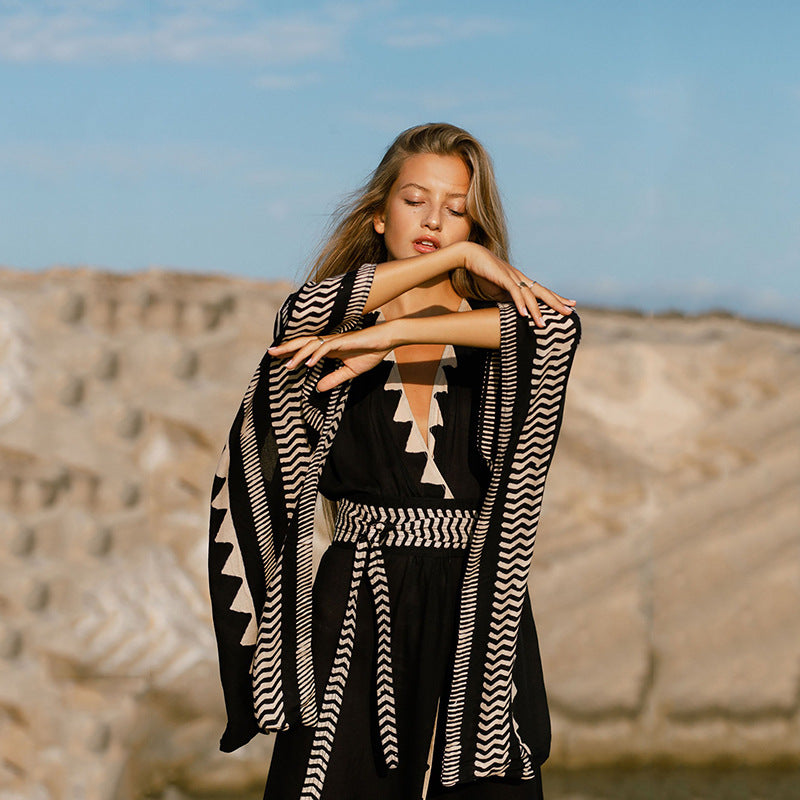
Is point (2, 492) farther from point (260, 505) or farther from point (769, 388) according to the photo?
point (769, 388)

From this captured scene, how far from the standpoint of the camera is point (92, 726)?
129 inches

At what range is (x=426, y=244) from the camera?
66.6 inches

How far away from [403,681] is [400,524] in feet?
0.82

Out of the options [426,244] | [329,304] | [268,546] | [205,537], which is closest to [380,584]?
[268,546]

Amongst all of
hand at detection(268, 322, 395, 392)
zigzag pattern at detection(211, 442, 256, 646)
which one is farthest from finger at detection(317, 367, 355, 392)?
zigzag pattern at detection(211, 442, 256, 646)

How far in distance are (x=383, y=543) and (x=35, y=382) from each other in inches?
87.2

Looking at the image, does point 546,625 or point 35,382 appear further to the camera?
point 546,625

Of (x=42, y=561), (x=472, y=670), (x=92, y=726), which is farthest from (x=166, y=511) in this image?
(x=472, y=670)

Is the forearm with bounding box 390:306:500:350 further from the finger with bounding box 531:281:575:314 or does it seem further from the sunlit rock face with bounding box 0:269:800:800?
the sunlit rock face with bounding box 0:269:800:800

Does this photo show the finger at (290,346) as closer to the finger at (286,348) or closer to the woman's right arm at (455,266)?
the finger at (286,348)

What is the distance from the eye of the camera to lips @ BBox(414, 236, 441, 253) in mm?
1691

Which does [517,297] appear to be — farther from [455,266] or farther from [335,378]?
[335,378]

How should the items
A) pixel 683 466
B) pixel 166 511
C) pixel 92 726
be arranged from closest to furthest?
pixel 92 726
pixel 166 511
pixel 683 466

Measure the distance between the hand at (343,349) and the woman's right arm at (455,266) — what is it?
0.19 feet
